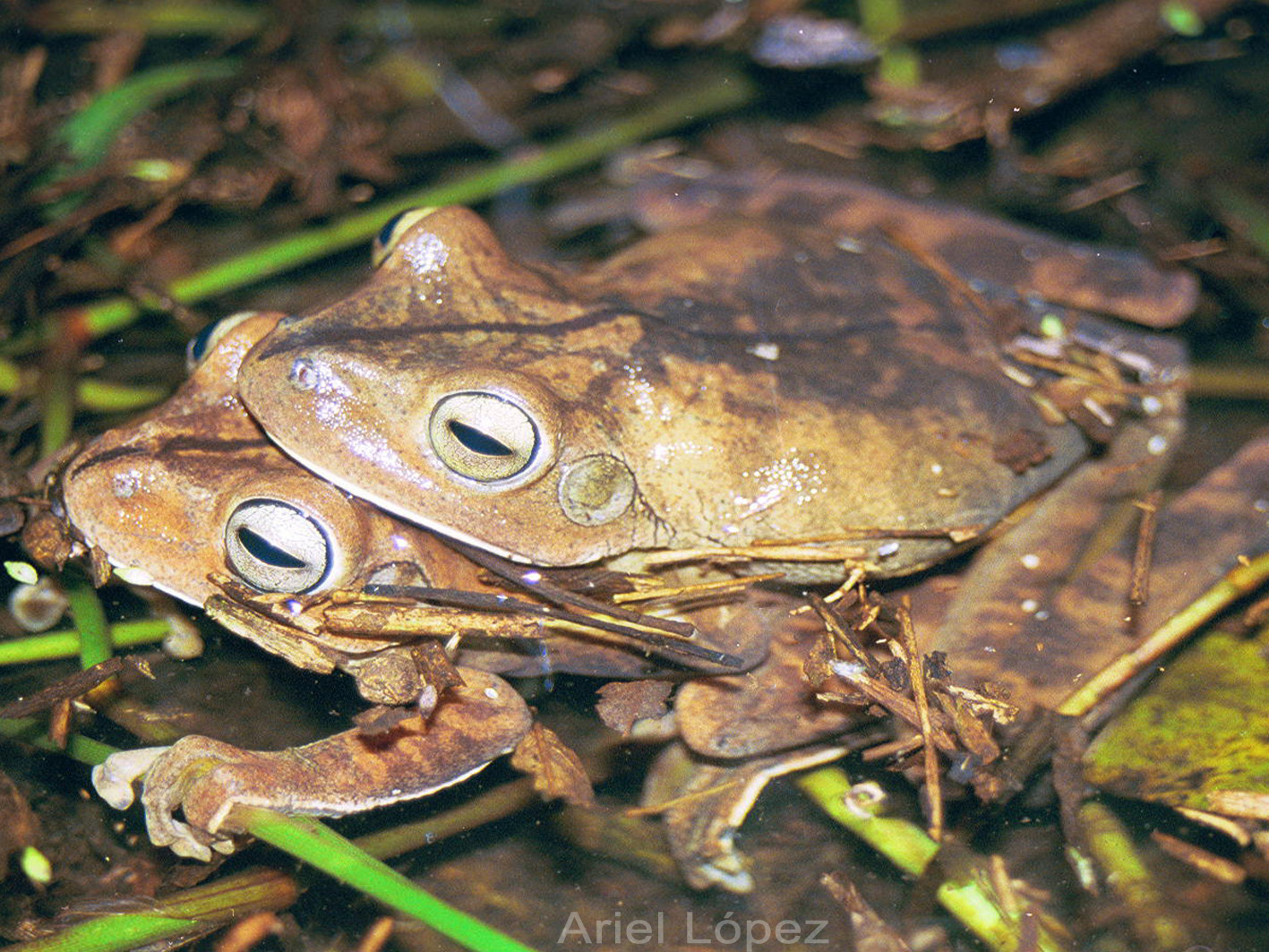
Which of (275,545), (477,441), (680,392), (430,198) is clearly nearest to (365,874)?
(275,545)

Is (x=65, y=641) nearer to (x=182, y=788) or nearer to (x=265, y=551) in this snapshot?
(x=182, y=788)

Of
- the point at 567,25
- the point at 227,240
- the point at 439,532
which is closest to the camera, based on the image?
the point at 439,532

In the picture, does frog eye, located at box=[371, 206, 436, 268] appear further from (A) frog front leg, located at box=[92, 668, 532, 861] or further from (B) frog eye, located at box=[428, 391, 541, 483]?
(A) frog front leg, located at box=[92, 668, 532, 861]

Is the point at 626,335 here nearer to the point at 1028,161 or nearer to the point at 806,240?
the point at 806,240

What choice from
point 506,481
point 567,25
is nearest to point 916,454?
point 506,481

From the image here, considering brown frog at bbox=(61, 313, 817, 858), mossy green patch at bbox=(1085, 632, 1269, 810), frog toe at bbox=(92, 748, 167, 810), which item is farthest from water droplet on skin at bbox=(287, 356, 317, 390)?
mossy green patch at bbox=(1085, 632, 1269, 810)
